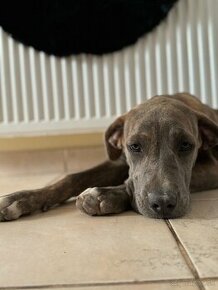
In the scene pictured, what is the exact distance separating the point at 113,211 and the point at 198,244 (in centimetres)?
40

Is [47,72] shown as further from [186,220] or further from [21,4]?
[186,220]

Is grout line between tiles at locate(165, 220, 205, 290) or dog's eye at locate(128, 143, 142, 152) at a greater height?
dog's eye at locate(128, 143, 142, 152)

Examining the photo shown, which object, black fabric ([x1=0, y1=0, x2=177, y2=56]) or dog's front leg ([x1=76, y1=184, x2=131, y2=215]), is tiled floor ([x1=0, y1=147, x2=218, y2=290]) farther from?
black fabric ([x1=0, y1=0, x2=177, y2=56])

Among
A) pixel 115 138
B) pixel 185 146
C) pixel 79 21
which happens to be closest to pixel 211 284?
pixel 185 146

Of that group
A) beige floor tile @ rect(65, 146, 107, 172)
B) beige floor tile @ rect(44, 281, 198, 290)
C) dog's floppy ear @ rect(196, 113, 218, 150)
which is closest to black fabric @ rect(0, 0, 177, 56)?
beige floor tile @ rect(65, 146, 107, 172)

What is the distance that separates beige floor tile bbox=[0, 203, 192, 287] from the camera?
3.39ft

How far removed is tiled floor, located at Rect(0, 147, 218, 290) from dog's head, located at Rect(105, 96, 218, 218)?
6 cm

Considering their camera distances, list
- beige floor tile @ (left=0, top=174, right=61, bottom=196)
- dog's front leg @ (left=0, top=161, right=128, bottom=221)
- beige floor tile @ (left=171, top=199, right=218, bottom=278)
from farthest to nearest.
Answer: beige floor tile @ (left=0, top=174, right=61, bottom=196) < dog's front leg @ (left=0, top=161, right=128, bottom=221) < beige floor tile @ (left=171, top=199, right=218, bottom=278)

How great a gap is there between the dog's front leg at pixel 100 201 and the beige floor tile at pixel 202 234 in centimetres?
20

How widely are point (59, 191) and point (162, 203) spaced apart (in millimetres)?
445

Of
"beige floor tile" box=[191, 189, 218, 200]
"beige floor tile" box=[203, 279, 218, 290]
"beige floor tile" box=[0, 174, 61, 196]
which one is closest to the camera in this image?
"beige floor tile" box=[203, 279, 218, 290]

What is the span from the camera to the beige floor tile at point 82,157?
295 cm

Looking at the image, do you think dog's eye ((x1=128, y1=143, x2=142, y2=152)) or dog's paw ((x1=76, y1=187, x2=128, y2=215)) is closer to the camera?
dog's paw ((x1=76, y1=187, x2=128, y2=215))

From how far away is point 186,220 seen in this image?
1.47m
